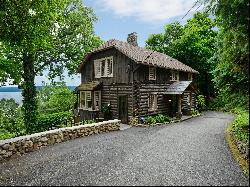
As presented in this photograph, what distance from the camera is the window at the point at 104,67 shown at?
24.0 meters

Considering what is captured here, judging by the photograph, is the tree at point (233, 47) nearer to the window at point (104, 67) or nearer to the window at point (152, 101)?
the window at point (152, 101)

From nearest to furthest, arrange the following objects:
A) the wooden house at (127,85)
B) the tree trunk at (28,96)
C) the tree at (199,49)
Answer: the wooden house at (127,85), the tree trunk at (28,96), the tree at (199,49)

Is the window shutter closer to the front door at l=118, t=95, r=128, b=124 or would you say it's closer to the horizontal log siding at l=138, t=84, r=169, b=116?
the front door at l=118, t=95, r=128, b=124

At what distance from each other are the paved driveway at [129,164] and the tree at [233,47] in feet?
9.69

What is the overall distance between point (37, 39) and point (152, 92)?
11.6m

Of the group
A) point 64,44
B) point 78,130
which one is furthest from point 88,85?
point 78,130

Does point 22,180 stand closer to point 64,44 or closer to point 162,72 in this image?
point 162,72

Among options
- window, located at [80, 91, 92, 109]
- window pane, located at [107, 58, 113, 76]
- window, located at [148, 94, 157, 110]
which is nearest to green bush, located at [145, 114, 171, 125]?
window, located at [148, 94, 157, 110]

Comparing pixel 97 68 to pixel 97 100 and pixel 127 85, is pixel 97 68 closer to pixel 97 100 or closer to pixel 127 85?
pixel 97 100

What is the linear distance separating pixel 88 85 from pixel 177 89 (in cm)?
868

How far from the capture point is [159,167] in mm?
9828

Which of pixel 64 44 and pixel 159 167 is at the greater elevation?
pixel 64 44

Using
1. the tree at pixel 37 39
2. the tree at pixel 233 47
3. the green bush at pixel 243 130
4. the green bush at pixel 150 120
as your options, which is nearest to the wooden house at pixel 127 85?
the green bush at pixel 150 120

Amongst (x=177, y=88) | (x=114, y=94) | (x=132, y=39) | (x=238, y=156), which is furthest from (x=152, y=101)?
(x=238, y=156)
